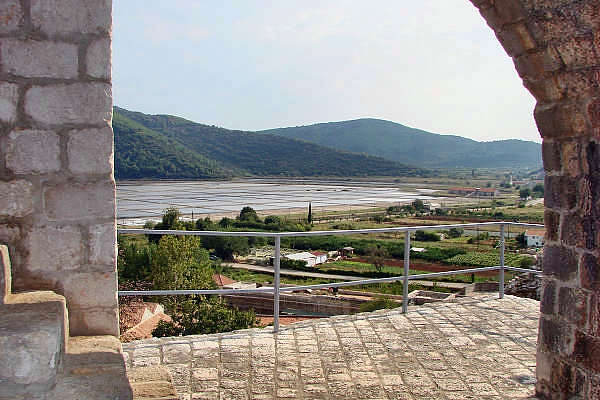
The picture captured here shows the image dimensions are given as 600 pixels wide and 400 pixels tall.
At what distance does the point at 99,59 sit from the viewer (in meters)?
2.11

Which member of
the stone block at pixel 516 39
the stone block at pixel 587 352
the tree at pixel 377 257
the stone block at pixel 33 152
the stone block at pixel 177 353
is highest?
the stone block at pixel 516 39

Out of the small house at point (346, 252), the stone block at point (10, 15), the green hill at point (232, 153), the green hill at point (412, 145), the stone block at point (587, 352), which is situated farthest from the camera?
the green hill at point (412, 145)

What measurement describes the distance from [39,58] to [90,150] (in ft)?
1.36

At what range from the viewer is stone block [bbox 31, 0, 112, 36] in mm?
2021

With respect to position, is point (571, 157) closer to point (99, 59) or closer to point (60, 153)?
point (99, 59)

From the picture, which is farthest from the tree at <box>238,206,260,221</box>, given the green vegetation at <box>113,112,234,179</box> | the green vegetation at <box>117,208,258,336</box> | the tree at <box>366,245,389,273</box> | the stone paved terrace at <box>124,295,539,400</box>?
the stone paved terrace at <box>124,295,539,400</box>

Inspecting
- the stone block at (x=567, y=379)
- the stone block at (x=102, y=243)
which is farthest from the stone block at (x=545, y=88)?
the stone block at (x=102, y=243)

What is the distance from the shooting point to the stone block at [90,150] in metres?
2.11

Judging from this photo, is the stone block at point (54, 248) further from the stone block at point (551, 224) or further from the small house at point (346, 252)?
the small house at point (346, 252)

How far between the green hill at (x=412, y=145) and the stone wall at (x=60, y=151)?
378 ft

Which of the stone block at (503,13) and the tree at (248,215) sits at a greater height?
the stone block at (503,13)

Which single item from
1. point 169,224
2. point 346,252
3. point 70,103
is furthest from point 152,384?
point 346,252

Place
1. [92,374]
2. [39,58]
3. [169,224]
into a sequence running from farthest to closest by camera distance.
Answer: [169,224], [39,58], [92,374]

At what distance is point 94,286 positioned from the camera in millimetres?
2184
